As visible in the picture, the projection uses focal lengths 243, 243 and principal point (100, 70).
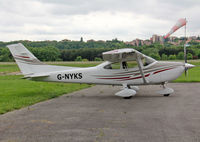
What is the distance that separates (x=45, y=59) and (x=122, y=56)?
3737 inches

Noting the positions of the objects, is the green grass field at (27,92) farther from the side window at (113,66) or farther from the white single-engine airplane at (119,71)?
the side window at (113,66)

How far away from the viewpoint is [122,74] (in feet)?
40.2

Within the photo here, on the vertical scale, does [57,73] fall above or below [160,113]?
above

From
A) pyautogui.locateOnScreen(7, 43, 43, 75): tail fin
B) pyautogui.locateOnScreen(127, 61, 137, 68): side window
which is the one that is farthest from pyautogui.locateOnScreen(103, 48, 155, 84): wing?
pyautogui.locateOnScreen(7, 43, 43, 75): tail fin

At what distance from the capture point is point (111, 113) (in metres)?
7.93

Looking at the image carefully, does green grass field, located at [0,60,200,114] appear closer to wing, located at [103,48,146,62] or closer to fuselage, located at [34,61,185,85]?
fuselage, located at [34,61,185,85]

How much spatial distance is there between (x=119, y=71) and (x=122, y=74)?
221mm

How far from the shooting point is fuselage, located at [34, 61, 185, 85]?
39.4 ft

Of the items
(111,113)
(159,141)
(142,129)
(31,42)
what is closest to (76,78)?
Result: (111,113)

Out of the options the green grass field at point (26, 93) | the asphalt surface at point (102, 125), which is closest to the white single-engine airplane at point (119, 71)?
the green grass field at point (26, 93)

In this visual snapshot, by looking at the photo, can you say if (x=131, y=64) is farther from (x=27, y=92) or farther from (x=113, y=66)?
(x=27, y=92)

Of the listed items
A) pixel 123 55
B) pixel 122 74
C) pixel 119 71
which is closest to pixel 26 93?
pixel 119 71

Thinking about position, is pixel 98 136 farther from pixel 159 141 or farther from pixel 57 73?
pixel 57 73

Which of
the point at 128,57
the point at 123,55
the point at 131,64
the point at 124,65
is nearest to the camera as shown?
the point at 123,55
